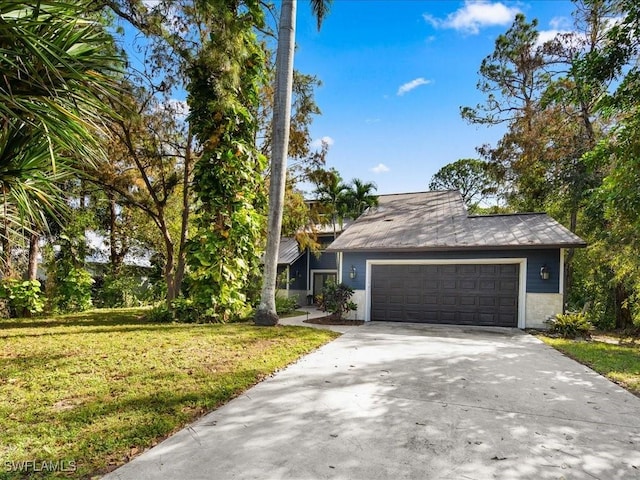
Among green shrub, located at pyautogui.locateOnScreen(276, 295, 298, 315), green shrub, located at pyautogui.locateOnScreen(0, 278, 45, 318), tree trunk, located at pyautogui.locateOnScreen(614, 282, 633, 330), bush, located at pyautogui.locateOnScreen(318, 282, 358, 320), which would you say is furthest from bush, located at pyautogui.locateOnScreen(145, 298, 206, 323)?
tree trunk, located at pyautogui.locateOnScreen(614, 282, 633, 330)

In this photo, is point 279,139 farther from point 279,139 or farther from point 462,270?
point 462,270

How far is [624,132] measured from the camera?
596cm

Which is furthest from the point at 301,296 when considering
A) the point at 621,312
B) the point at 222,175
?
the point at 621,312

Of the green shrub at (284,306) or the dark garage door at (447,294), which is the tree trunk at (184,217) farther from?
the dark garage door at (447,294)

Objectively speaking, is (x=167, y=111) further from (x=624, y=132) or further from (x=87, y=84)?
(x=624, y=132)

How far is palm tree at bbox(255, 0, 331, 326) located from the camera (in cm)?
886

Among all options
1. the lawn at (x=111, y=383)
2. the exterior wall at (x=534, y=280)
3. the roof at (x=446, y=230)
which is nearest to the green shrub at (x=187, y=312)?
the lawn at (x=111, y=383)

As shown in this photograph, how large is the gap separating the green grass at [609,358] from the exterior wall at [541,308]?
1.40 meters

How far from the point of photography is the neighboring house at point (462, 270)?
32.7ft

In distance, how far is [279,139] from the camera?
8.99 metres

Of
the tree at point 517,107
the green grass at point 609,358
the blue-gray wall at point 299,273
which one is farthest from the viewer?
the blue-gray wall at point 299,273

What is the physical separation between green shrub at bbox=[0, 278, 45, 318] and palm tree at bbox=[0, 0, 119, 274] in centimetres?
872

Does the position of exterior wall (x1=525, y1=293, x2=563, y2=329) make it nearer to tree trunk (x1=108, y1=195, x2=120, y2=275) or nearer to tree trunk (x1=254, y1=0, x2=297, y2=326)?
tree trunk (x1=254, y1=0, x2=297, y2=326)

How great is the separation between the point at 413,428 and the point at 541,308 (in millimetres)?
8693
